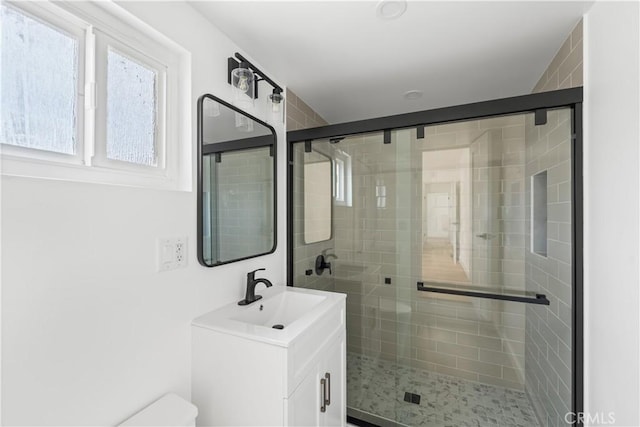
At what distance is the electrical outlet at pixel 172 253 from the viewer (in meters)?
1.08

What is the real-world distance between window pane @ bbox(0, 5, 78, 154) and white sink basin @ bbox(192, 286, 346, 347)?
86cm

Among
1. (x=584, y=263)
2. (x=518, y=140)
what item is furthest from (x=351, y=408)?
(x=518, y=140)

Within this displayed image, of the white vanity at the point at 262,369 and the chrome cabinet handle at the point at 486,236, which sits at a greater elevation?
the chrome cabinet handle at the point at 486,236

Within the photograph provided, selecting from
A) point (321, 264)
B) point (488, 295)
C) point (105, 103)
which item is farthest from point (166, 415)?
point (488, 295)

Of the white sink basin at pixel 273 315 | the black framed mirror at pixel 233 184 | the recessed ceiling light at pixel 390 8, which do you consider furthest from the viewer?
the black framed mirror at pixel 233 184

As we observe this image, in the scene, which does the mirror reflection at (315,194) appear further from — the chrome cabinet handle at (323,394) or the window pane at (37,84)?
the window pane at (37,84)

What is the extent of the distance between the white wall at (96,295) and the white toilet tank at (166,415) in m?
0.04

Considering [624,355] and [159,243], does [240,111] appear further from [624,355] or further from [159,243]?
[624,355]

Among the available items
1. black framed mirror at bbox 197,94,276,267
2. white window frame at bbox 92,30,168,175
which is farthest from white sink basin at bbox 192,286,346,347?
white window frame at bbox 92,30,168,175

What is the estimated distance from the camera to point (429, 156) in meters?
1.88

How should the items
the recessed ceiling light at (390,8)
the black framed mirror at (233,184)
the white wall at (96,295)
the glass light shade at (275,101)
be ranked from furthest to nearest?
the glass light shade at (275,101) → the black framed mirror at (233,184) → the recessed ceiling light at (390,8) → the white wall at (96,295)

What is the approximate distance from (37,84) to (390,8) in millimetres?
1386

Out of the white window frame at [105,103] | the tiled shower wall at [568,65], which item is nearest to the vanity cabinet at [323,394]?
the white window frame at [105,103]

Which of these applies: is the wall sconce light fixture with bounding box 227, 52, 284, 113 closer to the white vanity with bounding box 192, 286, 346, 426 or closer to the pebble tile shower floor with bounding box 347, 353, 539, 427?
the white vanity with bounding box 192, 286, 346, 426
